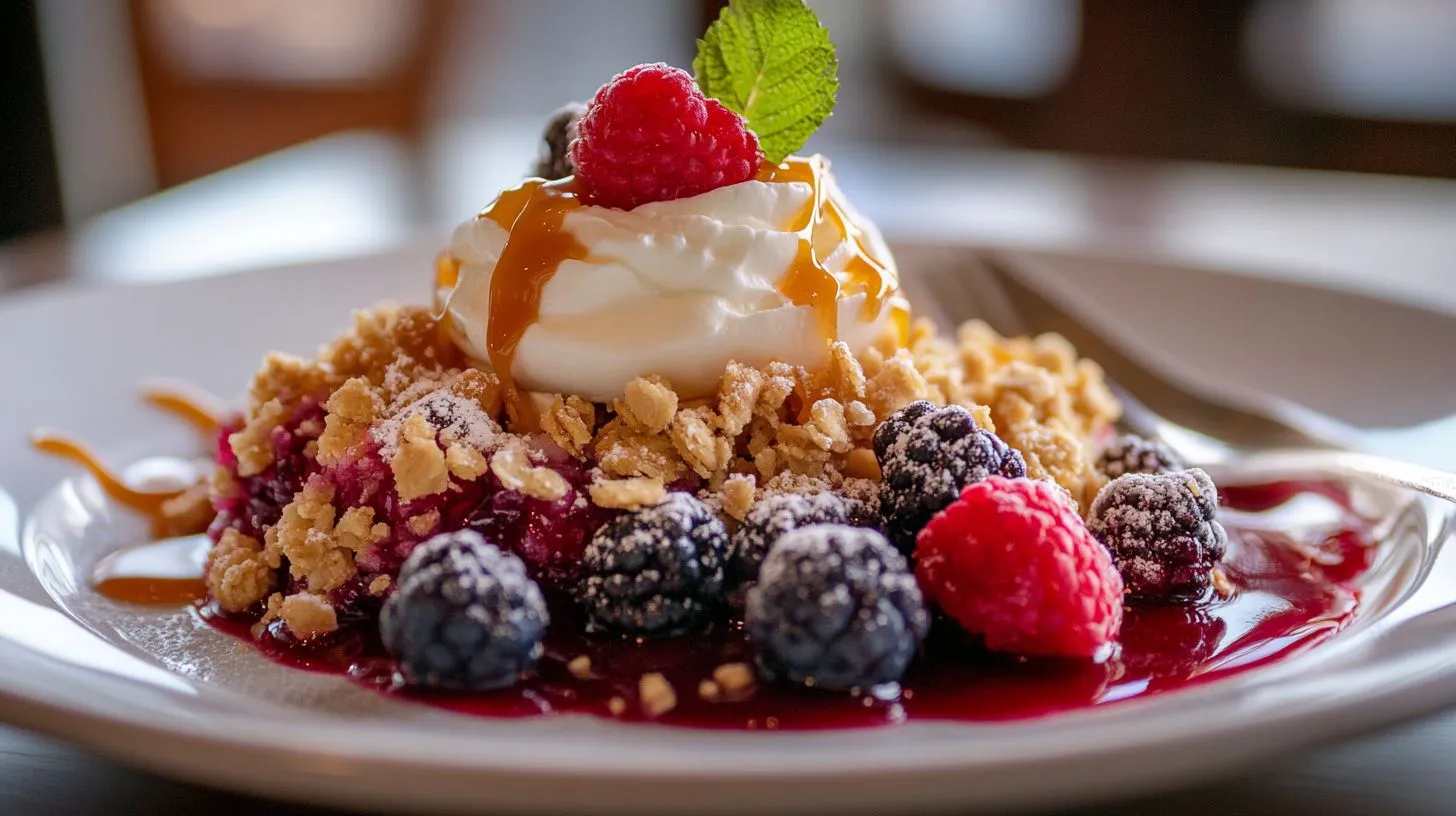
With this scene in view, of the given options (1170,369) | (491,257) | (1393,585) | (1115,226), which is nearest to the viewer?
(1393,585)

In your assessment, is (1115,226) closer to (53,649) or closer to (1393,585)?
(1393,585)

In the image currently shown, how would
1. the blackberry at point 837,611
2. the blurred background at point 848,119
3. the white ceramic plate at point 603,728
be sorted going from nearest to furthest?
the white ceramic plate at point 603,728
the blackberry at point 837,611
the blurred background at point 848,119

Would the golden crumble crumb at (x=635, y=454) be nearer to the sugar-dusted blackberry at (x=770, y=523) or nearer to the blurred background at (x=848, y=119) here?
the sugar-dusted blackberry at (x=770, y=523)

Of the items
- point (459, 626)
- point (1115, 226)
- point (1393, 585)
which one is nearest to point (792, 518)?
point (459, 626)

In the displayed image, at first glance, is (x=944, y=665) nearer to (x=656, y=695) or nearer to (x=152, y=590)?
(x=656, y=695)

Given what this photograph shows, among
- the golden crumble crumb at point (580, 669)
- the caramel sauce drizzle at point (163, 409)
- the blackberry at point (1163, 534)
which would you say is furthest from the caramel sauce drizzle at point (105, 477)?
the blackberry at point (1163, 534)

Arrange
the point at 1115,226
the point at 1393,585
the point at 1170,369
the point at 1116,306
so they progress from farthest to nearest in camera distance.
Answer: the point at 1115,226
the point at 1116,306
the point at 1170,369
the point at 1393,585
